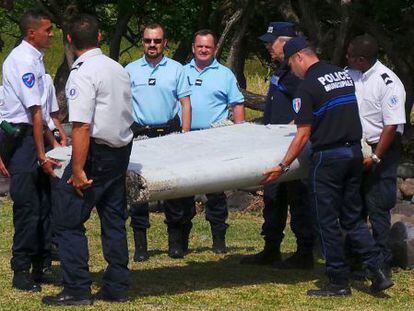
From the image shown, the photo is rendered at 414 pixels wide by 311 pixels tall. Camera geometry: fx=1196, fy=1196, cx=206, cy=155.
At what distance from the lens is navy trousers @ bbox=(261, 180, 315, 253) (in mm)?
8961

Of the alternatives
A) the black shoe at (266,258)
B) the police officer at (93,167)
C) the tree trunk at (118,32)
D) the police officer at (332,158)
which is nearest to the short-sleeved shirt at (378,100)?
the police officer at (332,158)

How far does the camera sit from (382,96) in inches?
325

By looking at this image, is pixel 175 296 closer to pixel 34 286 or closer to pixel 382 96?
pixel 34 286

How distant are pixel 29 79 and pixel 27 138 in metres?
0.41

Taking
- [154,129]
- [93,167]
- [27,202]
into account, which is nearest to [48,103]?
[27,202]

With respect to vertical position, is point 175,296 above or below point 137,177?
below

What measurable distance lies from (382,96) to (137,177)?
6.19 feet

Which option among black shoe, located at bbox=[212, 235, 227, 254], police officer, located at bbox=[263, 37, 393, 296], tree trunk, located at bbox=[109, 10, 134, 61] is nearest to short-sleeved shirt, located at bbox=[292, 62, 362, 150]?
police officer, located at bbox=[263, 37, 393, 296]

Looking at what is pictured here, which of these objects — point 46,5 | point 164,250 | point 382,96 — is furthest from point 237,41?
point 382,96

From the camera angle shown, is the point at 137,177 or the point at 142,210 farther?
the point at 142,210

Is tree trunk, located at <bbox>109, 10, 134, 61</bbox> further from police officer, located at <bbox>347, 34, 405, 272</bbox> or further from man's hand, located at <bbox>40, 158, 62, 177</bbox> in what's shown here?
man's hand, located at <bbox>40, 158, 62, 177</bbox>

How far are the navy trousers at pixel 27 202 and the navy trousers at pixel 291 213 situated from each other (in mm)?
1862

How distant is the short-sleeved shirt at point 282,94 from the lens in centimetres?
884

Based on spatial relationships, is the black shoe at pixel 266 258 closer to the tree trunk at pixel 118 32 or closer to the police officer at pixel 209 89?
the police officer at pixel 209 89
